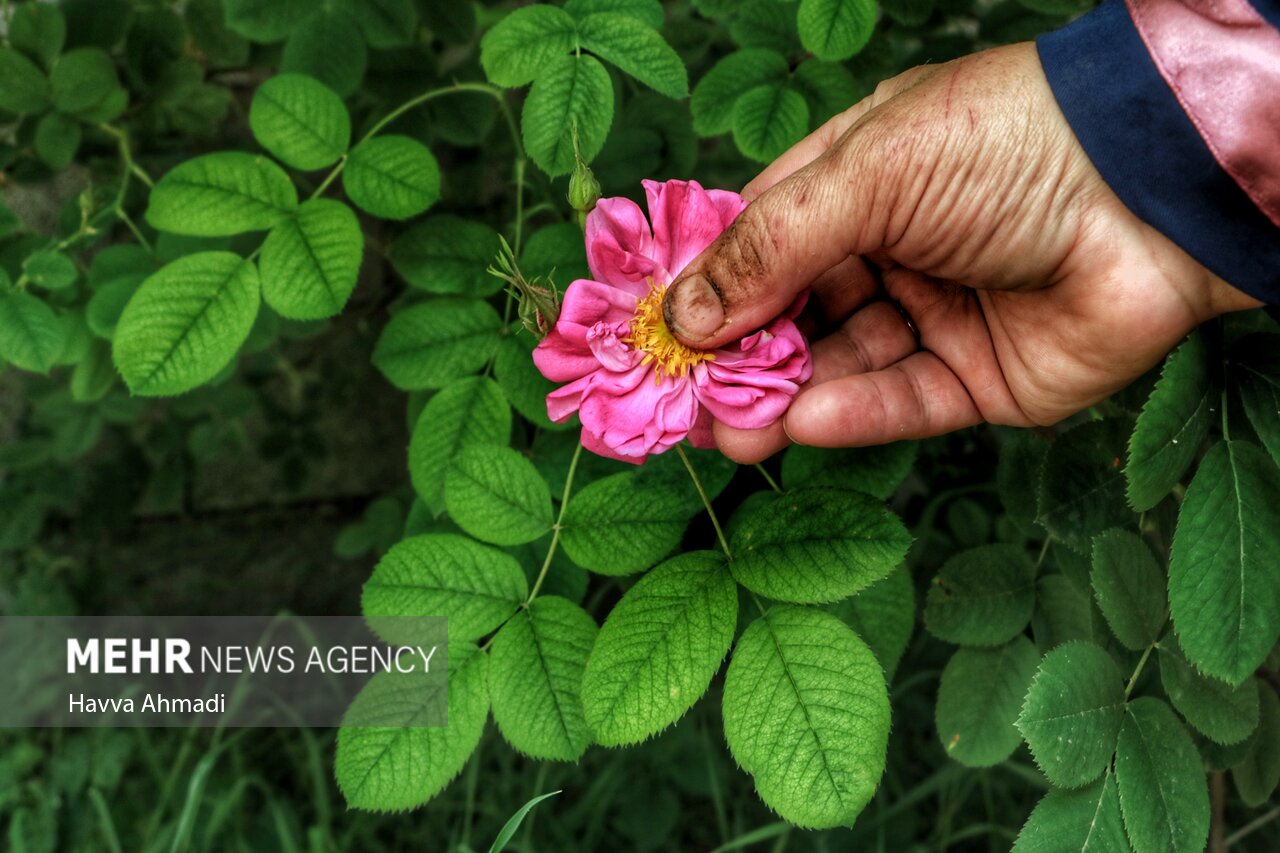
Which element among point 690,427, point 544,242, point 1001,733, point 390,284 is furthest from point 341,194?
point 1001,733

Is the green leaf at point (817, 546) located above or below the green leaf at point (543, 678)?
above

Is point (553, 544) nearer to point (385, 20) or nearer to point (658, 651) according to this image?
point (658, 651)

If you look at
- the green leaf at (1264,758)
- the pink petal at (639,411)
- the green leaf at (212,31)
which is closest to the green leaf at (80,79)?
the green leaf at (212,31)

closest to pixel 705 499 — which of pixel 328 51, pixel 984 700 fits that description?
pixel 984 700

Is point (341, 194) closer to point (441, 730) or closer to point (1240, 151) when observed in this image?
point (441, 730)

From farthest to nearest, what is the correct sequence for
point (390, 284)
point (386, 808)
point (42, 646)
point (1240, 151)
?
1. point (42, 646)
2. point (390, 284)
3. point (386, 808)
4. point (1240, 151)

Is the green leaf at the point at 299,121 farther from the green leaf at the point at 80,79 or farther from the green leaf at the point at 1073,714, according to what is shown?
the green leaf at the point at 1073,714
